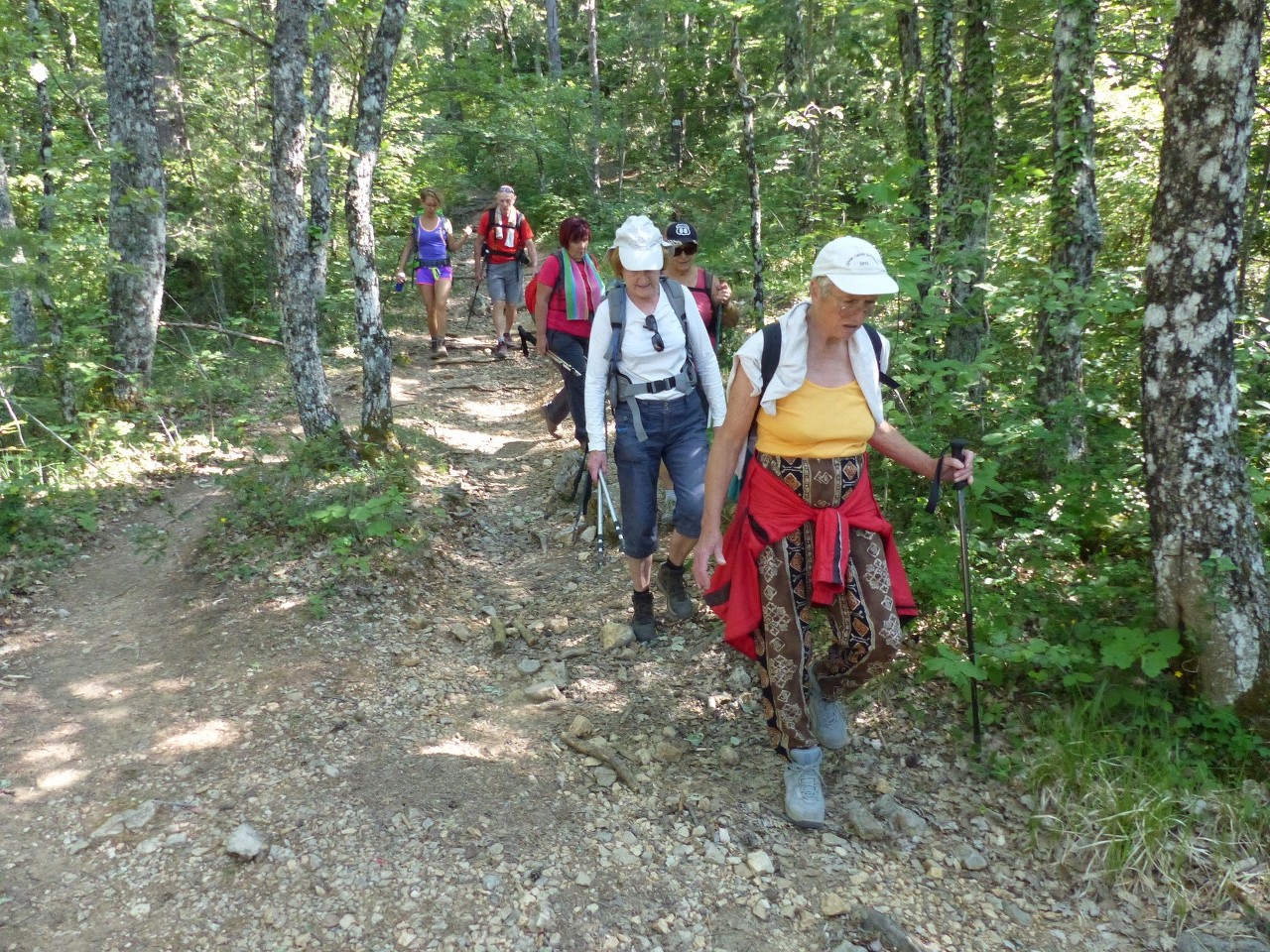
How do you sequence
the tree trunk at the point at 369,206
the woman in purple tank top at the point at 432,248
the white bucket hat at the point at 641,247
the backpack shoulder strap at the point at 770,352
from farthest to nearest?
the woman in purple tank top at the point at 432,248, the tree trunk at the point at 369,206, the white bucket hat at the point at 641,247, the backpack shoulder strap at the point at 770,352

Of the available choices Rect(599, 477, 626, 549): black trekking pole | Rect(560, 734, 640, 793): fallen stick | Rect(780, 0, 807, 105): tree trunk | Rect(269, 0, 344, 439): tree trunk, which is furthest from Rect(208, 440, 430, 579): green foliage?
Rect(780, 0, 807, 105): tree trunk

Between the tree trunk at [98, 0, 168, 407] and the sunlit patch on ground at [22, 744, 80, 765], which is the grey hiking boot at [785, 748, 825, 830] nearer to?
the sunlit patch on ground at [22, 744, 80, 765]

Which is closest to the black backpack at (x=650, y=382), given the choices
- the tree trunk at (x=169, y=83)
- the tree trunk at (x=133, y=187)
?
the tree trunk at (x=133, y=187)

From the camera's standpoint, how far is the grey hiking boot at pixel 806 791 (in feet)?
12.5

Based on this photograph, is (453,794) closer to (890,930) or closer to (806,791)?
(806,791)

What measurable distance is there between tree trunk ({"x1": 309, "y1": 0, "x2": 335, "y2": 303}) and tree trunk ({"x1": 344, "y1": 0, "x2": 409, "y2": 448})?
14.6 inches

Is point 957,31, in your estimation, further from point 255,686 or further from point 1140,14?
point 255,686

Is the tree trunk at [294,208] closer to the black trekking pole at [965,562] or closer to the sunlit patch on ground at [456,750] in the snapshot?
the sunlit patch on ground at [456,750]

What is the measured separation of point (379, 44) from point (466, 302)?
1019 centimetres

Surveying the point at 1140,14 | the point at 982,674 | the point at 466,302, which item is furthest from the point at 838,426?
Answer: the point at 466,302

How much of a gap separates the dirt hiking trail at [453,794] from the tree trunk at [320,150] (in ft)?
13.5

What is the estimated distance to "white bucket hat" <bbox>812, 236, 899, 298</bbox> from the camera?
10.7 ft

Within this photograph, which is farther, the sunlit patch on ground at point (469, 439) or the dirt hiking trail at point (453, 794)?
the sunlit patch on ground at point (469, 439)

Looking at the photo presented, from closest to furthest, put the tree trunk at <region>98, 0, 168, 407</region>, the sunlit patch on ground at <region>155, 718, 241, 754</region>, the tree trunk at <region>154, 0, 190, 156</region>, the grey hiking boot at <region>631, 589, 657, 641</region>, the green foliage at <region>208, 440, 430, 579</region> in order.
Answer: the sunlit patch on ground at <region>155, 718, 241, 754</region>
the grey hiking boot at <region>631, 589, 657, 641</region>
the green foliage at <region>208, 440, 430, 579</region>
the tree trunk at <region>98, 0, 168, 407</region>
the tree trunk at <region>154, 0, 190, 156</region>
